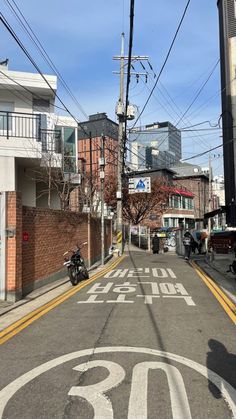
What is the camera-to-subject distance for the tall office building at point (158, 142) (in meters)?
27.5

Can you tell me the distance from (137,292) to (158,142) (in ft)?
60.0

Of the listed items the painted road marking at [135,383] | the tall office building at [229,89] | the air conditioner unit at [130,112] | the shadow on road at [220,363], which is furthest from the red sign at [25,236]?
the air conditioner unit at [130,112]

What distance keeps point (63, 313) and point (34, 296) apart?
260 centimetres

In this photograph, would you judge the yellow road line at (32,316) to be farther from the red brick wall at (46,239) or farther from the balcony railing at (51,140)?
the balcony railing at (51,140)

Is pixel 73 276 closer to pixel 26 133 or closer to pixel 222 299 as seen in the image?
pixel 222 299

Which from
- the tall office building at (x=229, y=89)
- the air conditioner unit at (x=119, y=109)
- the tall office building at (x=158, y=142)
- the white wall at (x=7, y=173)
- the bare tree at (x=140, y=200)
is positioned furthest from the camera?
the bare tree at (x=140, y=200)

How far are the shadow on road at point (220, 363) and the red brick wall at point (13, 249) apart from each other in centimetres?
537

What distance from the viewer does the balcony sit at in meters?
18.7

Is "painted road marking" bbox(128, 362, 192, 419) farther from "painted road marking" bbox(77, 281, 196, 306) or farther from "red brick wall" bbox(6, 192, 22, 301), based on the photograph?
"red brick wall" bbox(6, 192, 22, 301)

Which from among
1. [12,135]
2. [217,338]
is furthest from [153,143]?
[217,338]

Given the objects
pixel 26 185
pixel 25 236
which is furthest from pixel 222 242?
pixel 25 236

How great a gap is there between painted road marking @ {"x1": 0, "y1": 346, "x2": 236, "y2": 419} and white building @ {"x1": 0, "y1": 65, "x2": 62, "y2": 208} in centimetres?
1315

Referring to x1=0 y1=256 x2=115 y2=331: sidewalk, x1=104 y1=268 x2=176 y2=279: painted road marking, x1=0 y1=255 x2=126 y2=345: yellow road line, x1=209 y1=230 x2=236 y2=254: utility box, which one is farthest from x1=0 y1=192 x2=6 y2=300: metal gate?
x1=209 y1=230 x2=236 y2=254: utility box

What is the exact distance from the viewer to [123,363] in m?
5.93
